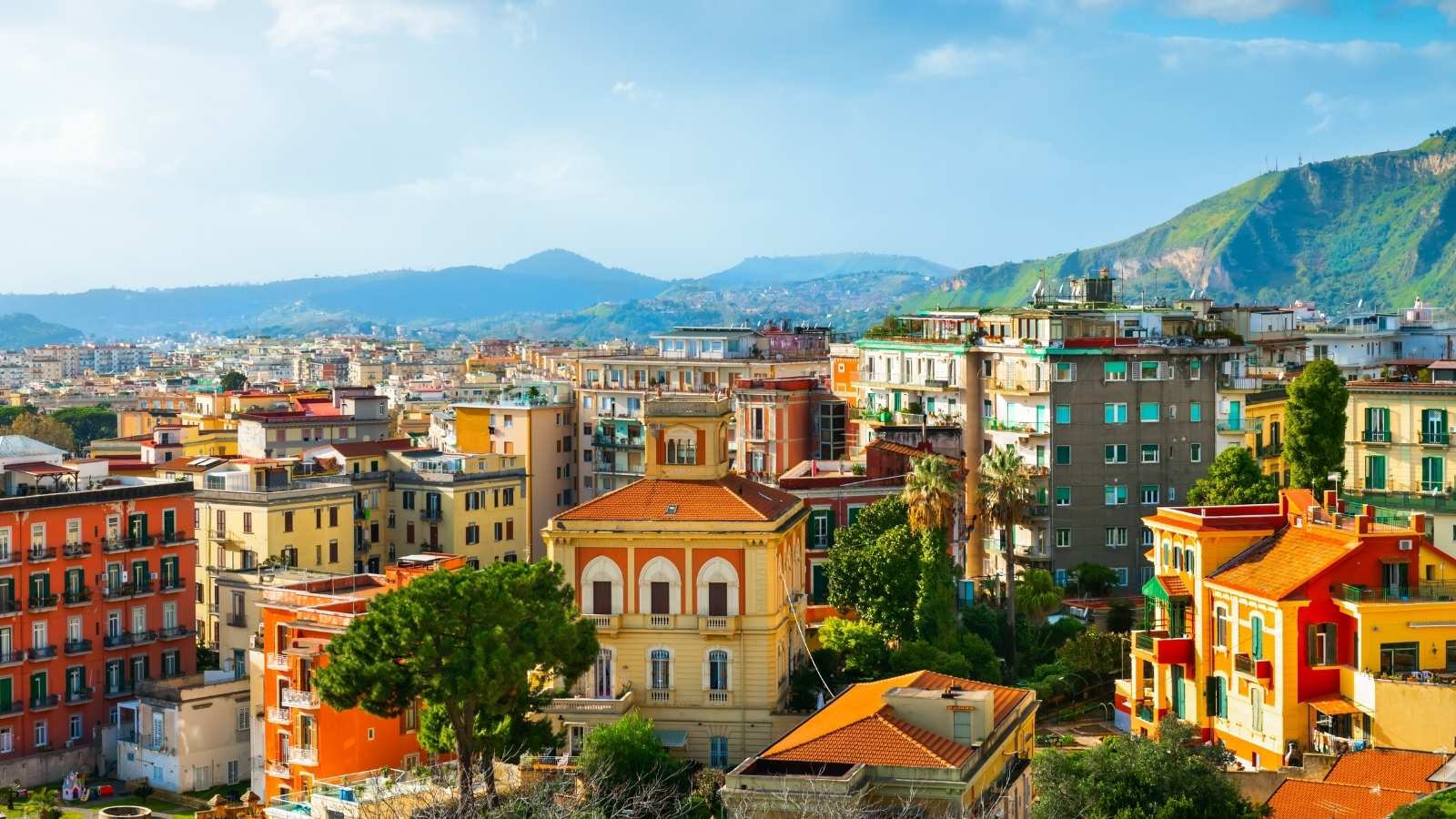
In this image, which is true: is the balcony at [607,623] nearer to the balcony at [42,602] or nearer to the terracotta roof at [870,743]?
the terracotta roof at [870,743]

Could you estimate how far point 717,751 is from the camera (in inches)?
2243

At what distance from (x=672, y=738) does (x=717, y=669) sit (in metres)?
2.45

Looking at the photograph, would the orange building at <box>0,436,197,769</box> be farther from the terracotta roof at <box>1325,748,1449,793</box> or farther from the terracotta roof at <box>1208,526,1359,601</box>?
the terracotta roof at <box>1325,748,1449,793</box>

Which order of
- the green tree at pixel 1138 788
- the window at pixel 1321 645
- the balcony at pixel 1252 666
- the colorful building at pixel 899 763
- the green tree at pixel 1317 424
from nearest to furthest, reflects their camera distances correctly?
the colorful building at pixel 899 763
the green tree at pixel 1138 788
the window at pixel 1321 645
the balcony at pixel 1252 666
the green tree at pixel 1317 424

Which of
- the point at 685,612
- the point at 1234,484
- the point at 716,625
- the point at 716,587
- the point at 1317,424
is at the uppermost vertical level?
the point at 1317,424

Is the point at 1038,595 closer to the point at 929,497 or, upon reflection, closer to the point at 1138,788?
the point at 929,497

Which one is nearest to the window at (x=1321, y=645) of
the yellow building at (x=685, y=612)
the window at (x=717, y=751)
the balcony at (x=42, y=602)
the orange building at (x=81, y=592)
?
the yellow building at (x=685, y=612)

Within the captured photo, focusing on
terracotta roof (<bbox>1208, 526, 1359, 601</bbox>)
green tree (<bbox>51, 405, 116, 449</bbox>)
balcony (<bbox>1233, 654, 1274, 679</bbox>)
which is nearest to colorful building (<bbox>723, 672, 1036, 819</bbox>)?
balcony (<bbox>1233, 654, 1274, 679</bbox>)

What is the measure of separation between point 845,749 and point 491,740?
1249 centimetres

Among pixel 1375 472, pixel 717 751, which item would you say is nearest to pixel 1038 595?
pixel 1375 472

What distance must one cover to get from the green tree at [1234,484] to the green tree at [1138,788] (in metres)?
28.0

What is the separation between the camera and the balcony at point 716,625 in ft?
188

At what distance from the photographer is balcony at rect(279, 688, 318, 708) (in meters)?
62.0

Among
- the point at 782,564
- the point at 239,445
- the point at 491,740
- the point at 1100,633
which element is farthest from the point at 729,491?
the point at 239,445
